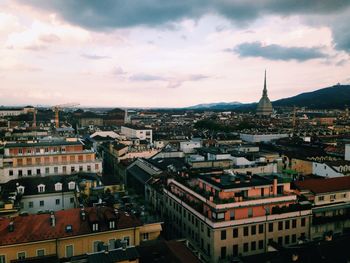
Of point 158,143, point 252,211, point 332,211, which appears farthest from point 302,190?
point 158,143

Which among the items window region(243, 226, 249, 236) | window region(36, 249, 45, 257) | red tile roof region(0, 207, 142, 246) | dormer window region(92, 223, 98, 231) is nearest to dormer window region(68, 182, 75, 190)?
red tile roof region(0, 207, 142, 246)

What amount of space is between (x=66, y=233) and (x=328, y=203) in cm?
3605

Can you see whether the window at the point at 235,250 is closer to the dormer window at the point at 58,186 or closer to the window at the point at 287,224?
the window at the point at 287,224

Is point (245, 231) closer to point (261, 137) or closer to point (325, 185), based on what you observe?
point (325, 185)

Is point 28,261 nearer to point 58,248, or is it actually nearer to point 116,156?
point 58,248

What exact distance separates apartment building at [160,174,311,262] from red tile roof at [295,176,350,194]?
6639 millimetres

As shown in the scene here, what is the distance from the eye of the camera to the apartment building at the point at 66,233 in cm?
3244

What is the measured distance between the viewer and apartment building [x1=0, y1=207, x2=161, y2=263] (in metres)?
32.4

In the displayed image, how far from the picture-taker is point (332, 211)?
48094 mm

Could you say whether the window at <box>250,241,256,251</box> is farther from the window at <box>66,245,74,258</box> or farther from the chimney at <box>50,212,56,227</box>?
the chimney at <box>50,212,56,227</box>

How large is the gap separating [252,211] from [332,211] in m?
15.0

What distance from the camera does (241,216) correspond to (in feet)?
131

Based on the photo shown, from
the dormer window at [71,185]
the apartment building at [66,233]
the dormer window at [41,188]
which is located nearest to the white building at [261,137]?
the dormer window at [71,185]

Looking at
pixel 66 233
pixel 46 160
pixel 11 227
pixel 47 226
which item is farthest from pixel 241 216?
pixel 46 160
